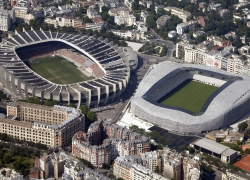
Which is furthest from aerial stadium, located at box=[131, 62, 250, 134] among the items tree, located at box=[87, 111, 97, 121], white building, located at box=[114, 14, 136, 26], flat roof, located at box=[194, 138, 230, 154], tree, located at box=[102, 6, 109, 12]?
tree, located at box=[102, 6, 109, 12]

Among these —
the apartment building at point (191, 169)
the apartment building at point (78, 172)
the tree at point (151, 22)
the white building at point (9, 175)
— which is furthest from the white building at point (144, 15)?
the white building at point (9, 175)

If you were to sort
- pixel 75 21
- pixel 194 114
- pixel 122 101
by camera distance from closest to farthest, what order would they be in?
pixel 194 114
pixel 122 101
pixel 75 21

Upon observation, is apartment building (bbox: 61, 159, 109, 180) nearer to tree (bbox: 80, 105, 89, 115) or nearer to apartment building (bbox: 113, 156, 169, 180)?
apartment building (bbox: 113, 156, 169, 180)

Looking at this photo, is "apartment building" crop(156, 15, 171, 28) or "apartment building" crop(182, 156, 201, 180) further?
"apartment building" crop(156, 15, 171, 28)

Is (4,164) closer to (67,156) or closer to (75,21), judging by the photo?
(67,156)

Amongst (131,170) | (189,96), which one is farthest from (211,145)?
(189,96)

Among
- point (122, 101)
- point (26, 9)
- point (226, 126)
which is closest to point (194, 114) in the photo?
point (226, 126)

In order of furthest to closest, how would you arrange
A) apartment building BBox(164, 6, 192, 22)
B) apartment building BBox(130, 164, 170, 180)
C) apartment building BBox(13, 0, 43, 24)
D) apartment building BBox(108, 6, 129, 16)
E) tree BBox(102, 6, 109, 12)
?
1. tree BBox(102, 6, 109, 12)
2. apartment building BBox(108, 6, 129, 16)
3. apartment building BBox(164, 6, 192, 22)
4. apartment building BBox(13, 0, 43, 24)
5. apartment building BBox(130, 164, 170, 180)
